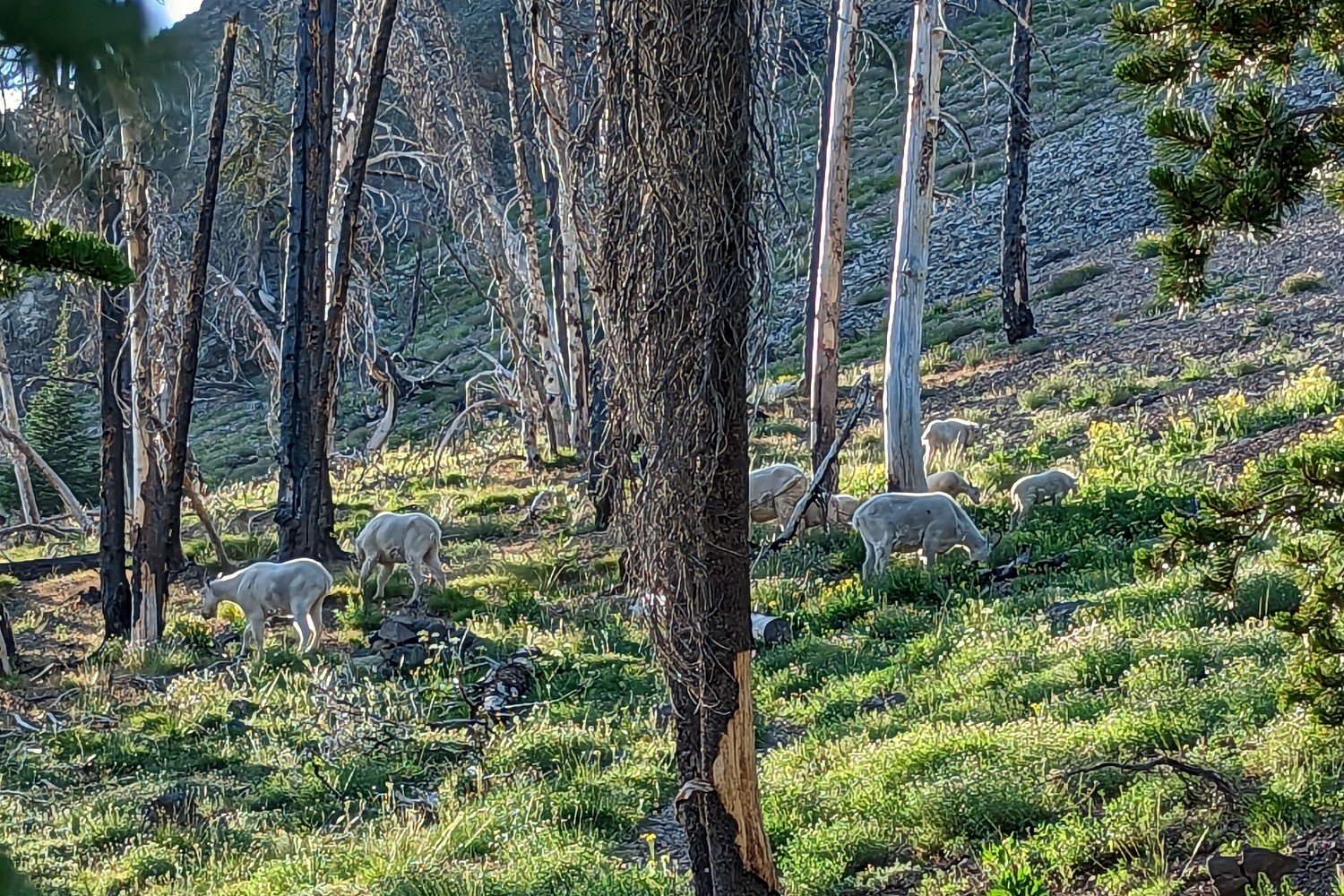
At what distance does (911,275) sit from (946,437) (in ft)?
10.9

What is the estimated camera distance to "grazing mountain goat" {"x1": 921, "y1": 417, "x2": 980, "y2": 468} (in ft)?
58.1

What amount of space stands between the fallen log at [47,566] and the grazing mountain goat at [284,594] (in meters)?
8.33

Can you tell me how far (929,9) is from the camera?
1455 centimetres

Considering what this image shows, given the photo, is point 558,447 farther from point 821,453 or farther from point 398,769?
point 398,769

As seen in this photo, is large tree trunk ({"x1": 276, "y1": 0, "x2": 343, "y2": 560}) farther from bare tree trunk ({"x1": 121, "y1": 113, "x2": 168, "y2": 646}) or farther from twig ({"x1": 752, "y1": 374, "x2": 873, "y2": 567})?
twig ({"x1": 752, "y1": 374, "x2": 873, "y2": 567})

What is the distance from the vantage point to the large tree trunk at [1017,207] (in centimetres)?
2402

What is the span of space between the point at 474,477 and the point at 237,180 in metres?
6.16

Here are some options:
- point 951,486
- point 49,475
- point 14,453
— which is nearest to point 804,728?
point 951,486

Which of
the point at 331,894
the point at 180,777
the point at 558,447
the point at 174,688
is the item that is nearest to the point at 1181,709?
the point at 331,894

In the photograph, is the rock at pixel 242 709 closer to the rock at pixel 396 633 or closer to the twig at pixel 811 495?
the rock at pixel 396 633

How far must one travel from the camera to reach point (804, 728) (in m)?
9.23

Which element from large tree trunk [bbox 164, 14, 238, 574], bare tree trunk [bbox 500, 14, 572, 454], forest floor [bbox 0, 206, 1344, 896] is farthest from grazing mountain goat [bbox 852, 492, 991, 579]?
bare tree trunk [bbox 500, 14, 572, 454]

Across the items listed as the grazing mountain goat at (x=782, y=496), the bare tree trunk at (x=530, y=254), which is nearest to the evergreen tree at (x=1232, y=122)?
the grazing mountain goat at (x=782, y=496)

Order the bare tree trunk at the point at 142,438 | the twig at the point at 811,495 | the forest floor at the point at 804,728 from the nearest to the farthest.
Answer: the forest floor at the point at 804,728 → the twig at the point at 811,495 → the bare tree trunk at the point at 142,438
